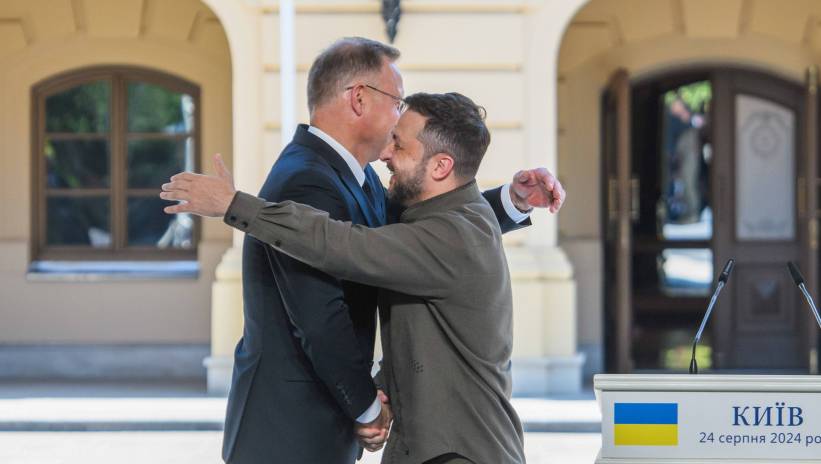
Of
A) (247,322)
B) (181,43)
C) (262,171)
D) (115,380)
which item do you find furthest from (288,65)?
(247,322)

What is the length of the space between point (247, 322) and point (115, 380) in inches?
332

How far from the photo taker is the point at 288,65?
9812 millimetres

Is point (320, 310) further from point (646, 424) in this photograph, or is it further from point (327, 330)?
point (646, 424)

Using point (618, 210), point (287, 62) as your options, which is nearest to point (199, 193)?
point (287, 62)

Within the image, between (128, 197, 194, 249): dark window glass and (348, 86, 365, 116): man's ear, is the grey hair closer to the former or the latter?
(348, 86, 365, 116): man's ear

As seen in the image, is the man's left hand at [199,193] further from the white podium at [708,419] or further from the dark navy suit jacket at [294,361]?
the white podium at [708,419]

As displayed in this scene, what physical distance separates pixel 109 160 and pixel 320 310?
9.08 m

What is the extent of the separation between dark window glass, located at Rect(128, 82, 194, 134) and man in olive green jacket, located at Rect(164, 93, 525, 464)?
8.86 metres

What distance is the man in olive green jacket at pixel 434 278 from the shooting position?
116 inches

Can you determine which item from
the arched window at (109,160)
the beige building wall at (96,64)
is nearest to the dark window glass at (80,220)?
the arched window at (109,160)

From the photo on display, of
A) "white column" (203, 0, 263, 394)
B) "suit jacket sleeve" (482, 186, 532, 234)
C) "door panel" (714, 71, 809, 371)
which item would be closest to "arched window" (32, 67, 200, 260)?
"white column" (203, 0, 263, 394)

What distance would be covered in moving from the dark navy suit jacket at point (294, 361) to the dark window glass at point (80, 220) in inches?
347

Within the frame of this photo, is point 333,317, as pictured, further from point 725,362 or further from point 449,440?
point 725,362

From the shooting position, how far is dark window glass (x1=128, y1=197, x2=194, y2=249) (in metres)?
11.7
